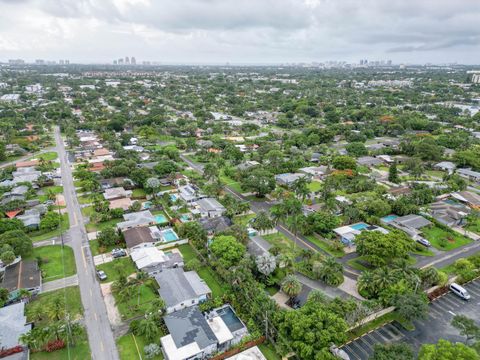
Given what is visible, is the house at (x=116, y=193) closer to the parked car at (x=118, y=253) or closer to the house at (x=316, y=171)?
the parked car at (x=118, y=253)

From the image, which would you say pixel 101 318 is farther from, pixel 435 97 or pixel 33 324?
pixel 435 97

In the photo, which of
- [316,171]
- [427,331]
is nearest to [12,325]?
[427,331]

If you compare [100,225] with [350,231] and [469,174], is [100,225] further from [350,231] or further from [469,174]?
[469,174]

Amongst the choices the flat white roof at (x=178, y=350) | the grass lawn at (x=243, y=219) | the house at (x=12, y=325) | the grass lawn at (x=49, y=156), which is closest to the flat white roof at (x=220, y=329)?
the flat white roof at (x=178, y=350)

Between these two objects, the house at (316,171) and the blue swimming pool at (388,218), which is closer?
the blue swimming pool at (388,218)

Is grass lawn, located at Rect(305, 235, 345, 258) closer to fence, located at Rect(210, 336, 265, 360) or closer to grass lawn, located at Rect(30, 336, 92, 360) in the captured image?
fence, located at Rect(210, 336, 265, 360)

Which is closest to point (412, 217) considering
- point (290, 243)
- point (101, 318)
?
point (290, 243)
